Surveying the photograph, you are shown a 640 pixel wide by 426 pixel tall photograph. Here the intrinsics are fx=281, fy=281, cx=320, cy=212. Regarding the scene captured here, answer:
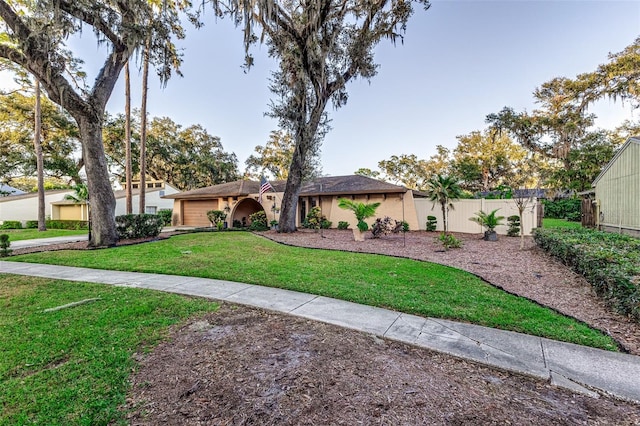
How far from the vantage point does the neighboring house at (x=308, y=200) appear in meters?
15.7

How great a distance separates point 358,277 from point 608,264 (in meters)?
4.18

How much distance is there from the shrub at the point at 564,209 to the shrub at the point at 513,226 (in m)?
11.0

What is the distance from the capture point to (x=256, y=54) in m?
12.7

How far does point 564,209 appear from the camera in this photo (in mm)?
21172

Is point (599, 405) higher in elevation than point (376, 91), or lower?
lower

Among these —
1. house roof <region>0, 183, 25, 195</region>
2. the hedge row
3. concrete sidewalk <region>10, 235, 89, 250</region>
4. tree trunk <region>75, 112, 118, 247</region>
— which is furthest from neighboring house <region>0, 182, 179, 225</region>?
the hedge row

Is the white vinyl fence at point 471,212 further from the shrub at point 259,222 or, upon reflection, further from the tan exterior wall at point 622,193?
the shrub at point 259,222

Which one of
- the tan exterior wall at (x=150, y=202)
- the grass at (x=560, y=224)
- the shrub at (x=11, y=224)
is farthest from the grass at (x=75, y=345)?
the shrub at (x=11, y=224)

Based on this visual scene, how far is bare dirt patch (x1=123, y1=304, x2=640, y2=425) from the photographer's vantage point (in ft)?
6.73

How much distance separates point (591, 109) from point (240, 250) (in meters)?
26.4

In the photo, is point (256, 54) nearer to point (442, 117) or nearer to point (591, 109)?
point (442, 117)

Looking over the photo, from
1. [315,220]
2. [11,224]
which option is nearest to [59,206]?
[11,224]

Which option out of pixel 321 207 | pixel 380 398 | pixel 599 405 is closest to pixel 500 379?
pixel 599 405

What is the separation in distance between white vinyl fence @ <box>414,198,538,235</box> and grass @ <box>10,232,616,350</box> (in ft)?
22.7
